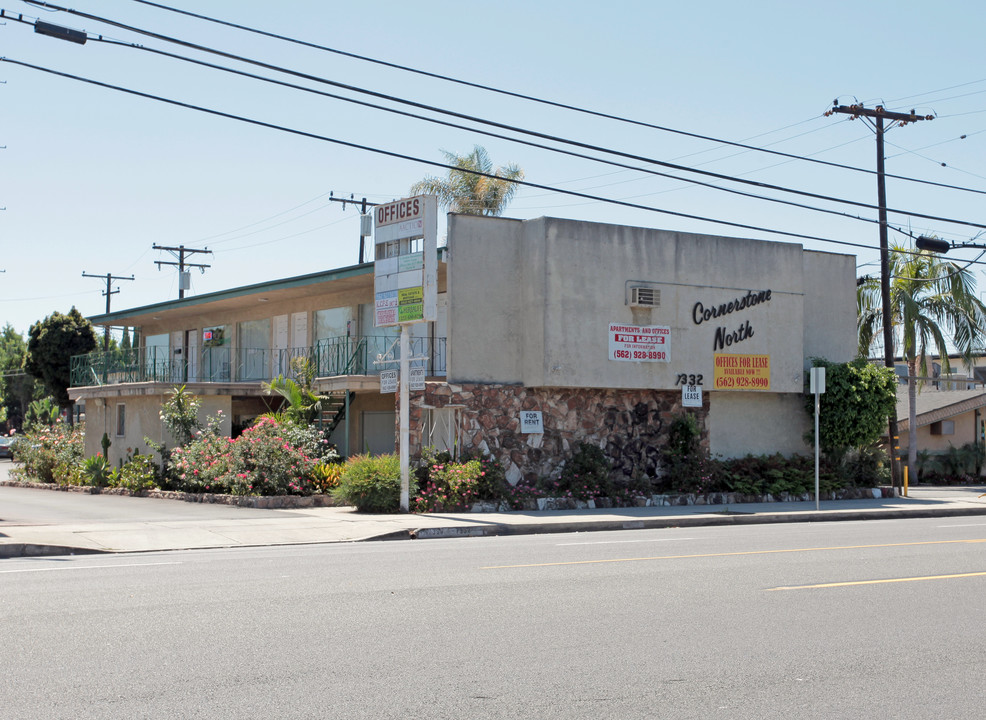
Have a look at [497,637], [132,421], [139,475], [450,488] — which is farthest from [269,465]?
[497,637]

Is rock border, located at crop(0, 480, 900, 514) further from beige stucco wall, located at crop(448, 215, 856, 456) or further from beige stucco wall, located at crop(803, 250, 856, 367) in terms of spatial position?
beige stucco wall, located at crop(803, 250, 856, 367)

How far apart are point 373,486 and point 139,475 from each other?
9454 millimetres

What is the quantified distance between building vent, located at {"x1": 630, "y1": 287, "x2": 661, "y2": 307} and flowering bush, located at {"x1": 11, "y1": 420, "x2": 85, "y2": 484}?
18.0 meters

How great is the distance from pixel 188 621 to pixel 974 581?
26.3ft

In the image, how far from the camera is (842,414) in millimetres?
25062

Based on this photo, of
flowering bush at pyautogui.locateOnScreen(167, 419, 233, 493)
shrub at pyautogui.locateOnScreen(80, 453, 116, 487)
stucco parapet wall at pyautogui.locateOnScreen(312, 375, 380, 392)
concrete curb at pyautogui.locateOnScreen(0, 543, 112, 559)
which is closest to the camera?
concrete curb at pyautogui.locateOnScreen(0, 543, 112, 559)

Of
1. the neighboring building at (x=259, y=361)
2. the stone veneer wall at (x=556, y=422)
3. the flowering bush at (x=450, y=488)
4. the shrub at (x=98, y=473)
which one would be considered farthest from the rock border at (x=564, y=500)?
the neighboring building at (x=259, y=361)

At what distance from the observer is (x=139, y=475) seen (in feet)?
86.5

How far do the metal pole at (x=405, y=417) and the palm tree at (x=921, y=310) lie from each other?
60.5 feet

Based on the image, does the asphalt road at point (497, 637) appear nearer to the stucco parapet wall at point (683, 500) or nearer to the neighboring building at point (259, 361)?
the stucco parapet wall at point (683, 500)

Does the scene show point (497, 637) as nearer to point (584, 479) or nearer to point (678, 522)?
point (678, 522)

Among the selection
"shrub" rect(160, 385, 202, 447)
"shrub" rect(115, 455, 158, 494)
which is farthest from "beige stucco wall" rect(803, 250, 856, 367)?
"shrub" rect(115, 455, 158, 494)

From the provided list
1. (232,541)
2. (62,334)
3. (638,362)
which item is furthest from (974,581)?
(62,334)

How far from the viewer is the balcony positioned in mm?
25047
